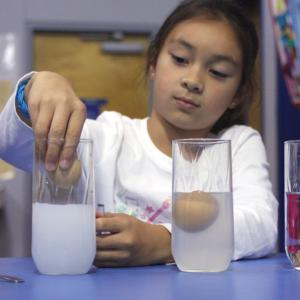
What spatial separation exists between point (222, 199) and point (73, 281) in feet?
0.62

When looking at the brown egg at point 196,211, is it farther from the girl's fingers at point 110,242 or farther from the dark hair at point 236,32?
the dark hair at point 236,32

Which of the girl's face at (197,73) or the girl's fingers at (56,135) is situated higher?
the girl's face at (197,73)

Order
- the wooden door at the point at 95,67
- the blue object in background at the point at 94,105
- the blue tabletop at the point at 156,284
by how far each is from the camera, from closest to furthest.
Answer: the blue tabletop at the point at 156,284 → the blue object in background at the point at 94,105 → the wooden door at the point at 95,67

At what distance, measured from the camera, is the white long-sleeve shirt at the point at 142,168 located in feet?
3.11

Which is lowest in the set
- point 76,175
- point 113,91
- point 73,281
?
point 73,281

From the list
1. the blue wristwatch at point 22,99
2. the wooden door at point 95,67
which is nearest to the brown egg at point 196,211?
the blue wristwatch at point 22,99

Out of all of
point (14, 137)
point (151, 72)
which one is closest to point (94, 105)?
point (151, 72)

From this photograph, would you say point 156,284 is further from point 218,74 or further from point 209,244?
point 218,74

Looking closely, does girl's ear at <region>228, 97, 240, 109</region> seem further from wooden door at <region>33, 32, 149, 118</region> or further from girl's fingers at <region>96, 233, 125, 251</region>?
wooden door at <region>33, 32, 149, 118</region>

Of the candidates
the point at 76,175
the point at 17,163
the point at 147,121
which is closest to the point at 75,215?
the point at 76,175

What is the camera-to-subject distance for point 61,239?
2.25 feet

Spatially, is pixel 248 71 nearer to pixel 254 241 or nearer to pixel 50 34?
pixel 254 241

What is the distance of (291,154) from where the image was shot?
76 cm

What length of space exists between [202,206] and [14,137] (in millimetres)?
389
